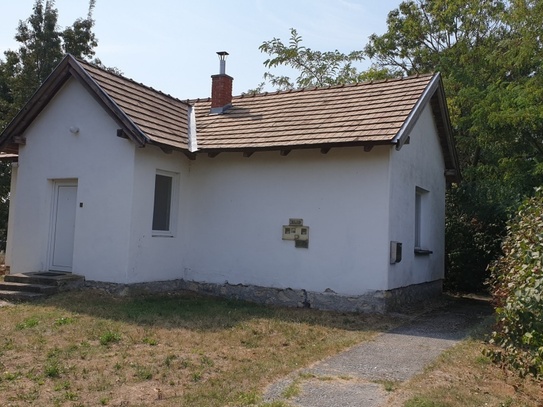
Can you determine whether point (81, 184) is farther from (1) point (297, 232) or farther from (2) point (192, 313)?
(1) point (297, 232)

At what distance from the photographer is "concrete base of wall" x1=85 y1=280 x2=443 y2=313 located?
11.6 m

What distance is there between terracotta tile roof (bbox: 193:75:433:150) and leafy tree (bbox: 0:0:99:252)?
14.4 metres

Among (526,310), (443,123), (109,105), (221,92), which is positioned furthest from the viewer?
(221,92)

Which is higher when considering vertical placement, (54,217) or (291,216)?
(291,216)

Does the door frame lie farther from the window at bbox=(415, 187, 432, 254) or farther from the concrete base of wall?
the window at bbox=(415, 187, 432, 254)

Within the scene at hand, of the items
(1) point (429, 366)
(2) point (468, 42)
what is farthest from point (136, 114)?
(2) point (468, 42)

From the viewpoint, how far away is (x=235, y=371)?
7.09m

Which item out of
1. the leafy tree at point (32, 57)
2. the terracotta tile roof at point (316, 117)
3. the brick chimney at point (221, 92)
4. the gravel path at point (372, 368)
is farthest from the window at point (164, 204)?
the leafy tree at point (32, 57)

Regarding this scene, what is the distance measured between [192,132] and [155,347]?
7.42m

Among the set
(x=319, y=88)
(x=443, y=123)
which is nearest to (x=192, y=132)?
(x=319, y=88)

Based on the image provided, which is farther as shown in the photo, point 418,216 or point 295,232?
point 418,216

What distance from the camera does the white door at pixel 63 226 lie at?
13.4m

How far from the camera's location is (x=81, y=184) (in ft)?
42.8

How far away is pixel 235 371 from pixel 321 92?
362 inches
